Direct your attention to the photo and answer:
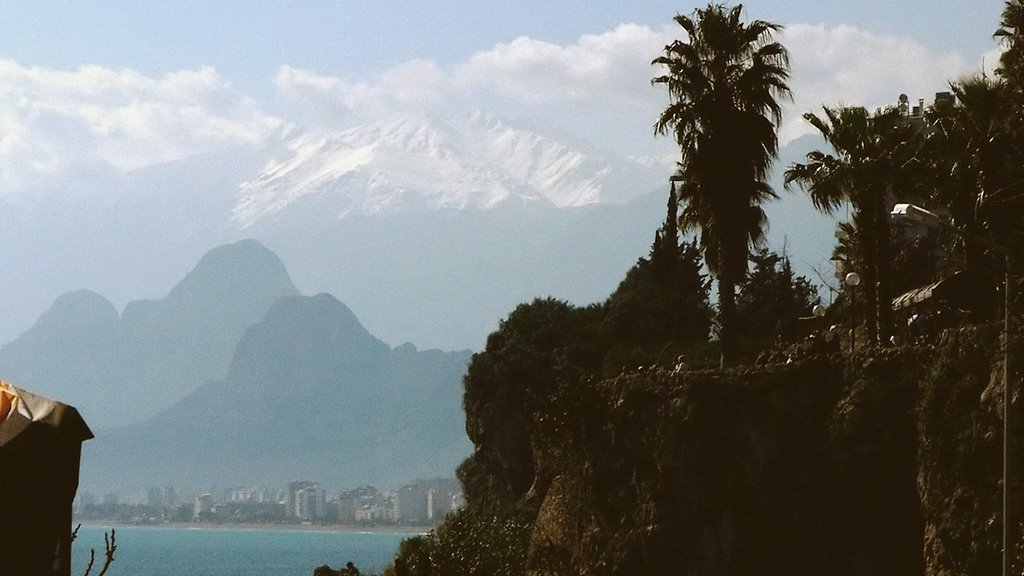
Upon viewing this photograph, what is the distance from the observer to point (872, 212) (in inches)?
1449

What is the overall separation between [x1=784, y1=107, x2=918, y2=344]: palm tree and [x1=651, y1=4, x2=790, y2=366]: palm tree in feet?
8.14

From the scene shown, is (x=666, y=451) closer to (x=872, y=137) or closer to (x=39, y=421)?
(x=872, y=137)

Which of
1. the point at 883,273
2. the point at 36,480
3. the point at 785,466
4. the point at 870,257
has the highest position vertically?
the point at 870,257

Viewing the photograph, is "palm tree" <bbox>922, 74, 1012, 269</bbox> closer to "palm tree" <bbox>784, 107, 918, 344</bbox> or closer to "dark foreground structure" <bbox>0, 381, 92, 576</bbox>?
"palm tree" <bbox>784, 107, 918, 344</bbox>

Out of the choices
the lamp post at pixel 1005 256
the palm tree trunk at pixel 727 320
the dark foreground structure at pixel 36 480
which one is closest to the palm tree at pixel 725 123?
the palm tree trunk at pixel 727 320

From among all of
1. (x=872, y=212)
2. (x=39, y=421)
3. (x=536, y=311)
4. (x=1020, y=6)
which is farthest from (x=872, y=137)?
(x=536, y=311)

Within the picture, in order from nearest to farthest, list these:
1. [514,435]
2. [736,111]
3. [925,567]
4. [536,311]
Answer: [925,567], [736,111], [514,435], [536,311]

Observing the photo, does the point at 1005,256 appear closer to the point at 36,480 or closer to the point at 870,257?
the point at 36,480

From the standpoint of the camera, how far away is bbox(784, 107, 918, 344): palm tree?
119 feet

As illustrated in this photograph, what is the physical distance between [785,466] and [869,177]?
629 centimetres

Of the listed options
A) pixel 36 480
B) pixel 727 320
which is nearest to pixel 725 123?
pixel 727 320

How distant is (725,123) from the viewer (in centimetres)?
4050

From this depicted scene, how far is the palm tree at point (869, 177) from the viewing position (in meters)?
36.2

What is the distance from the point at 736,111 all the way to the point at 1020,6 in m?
7.46
